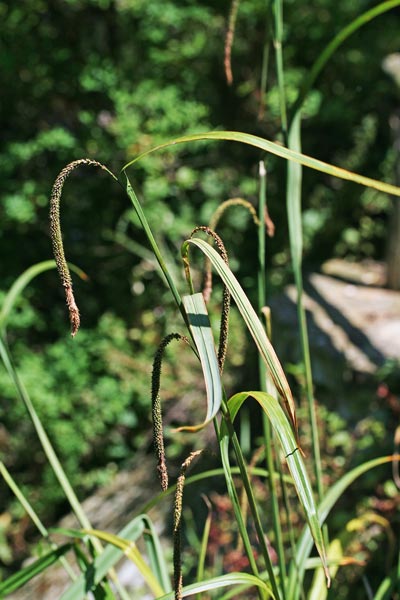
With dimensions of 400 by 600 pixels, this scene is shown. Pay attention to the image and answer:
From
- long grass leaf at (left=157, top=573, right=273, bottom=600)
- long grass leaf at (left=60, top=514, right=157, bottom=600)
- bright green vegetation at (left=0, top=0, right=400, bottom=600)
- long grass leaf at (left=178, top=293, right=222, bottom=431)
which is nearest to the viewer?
long grass leaf at (left=178, top=293, right=222, bottom=431)

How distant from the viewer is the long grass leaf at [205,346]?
686 mm

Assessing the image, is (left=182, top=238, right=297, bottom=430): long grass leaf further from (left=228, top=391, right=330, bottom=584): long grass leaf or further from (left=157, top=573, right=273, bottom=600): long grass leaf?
(left=157, top=573, right=273, bottom=600): long grass leaf

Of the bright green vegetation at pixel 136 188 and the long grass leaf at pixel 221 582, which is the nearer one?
the long grass leaf at pixel 221 582

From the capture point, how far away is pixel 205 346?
0.74m

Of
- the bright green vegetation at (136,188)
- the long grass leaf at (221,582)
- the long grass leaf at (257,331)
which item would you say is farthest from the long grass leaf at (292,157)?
the bright green vegetation at (136,188)

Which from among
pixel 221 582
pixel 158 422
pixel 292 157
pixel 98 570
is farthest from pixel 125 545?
pixel 292 157

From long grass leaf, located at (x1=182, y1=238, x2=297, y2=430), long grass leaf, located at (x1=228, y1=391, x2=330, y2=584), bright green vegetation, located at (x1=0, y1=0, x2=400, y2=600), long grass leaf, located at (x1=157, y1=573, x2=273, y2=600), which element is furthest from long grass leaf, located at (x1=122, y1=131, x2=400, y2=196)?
bright green vegetation, located at (x1=0, y1=0, x2=400, y2=600)

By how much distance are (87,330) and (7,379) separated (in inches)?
22.5

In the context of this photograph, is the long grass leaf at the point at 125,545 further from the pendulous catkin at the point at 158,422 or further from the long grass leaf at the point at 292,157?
the long grass leaf at the point at 292,157

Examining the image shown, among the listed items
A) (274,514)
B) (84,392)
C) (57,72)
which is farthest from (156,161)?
(274,514)

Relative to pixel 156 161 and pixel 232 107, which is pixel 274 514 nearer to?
pixel 156 161

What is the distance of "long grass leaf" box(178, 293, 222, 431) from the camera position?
0.69 meters

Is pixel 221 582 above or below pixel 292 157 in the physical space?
below

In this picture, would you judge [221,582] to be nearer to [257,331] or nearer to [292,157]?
[257,331]
